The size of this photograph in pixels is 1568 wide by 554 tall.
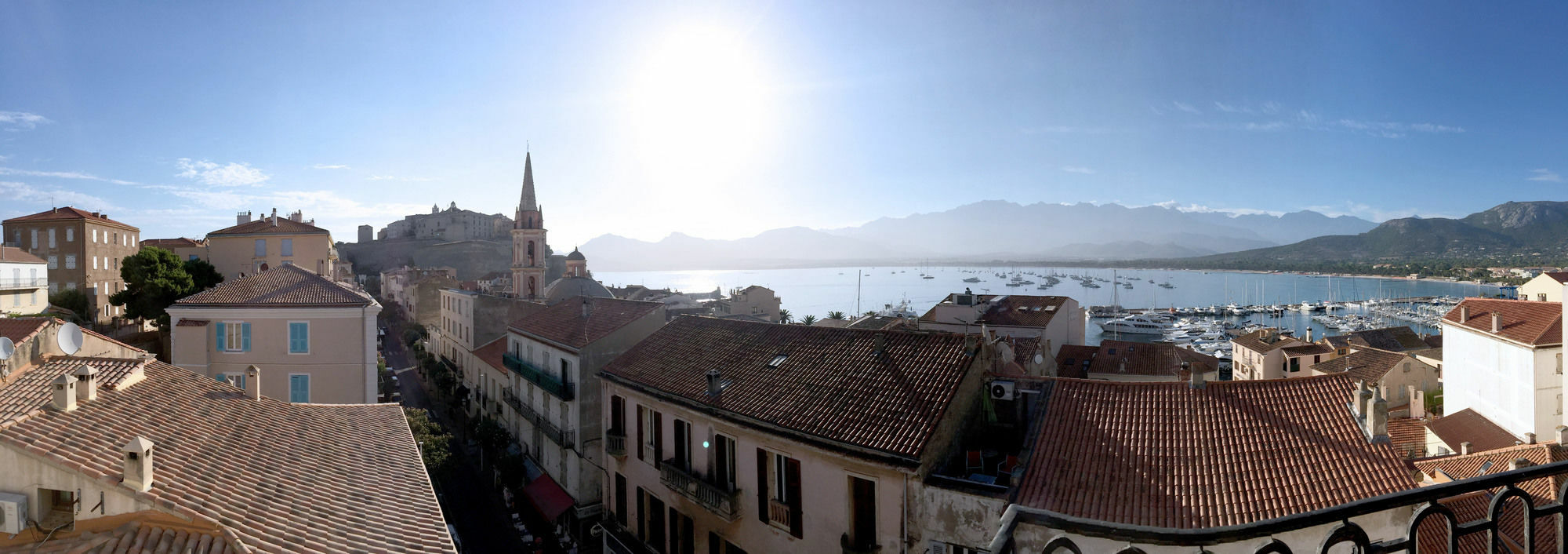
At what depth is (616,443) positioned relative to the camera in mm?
19391

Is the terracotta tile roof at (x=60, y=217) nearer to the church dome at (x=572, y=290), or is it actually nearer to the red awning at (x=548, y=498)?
the church dome at (x=572, y=290)

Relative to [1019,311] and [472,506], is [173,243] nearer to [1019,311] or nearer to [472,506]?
[472,506]

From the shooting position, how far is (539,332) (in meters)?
26.6

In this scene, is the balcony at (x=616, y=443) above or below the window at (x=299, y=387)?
below

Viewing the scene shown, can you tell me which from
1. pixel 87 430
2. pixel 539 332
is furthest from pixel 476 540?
pixel 87 430

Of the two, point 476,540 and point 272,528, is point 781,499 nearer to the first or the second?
point 272,528

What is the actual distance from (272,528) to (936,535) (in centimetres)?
876

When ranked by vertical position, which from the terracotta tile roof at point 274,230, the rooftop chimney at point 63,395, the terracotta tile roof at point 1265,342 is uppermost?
the terracotta tile roof at point 274,230

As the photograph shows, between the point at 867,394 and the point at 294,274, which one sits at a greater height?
the point at 294,274

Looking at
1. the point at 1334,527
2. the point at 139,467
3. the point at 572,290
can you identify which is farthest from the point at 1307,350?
the point at 139,467

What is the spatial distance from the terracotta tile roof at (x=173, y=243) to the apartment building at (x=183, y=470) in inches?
2279

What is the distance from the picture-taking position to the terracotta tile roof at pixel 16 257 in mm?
39031

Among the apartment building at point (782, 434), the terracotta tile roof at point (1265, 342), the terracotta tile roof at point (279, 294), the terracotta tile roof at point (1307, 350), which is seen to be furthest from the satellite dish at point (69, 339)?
the terracotta tile roof at point (1307, 350)

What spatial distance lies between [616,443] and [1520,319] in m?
31.1
